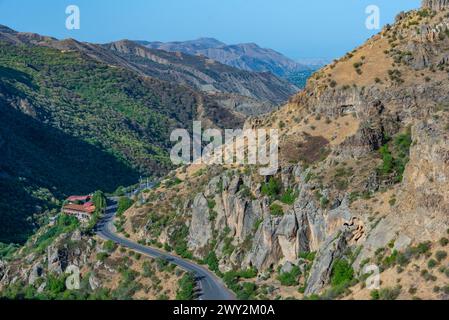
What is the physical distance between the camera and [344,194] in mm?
57656

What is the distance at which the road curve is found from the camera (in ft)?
192

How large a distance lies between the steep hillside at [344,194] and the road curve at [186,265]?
1.05 m

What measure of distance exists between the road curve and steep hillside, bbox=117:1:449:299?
105 cm

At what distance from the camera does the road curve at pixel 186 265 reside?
192ft

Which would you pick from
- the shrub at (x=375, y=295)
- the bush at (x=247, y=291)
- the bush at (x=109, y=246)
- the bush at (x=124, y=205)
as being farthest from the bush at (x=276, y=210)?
the bush at (x=124, y=205)

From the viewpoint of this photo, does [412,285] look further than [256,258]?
No

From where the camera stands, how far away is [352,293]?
44.8m

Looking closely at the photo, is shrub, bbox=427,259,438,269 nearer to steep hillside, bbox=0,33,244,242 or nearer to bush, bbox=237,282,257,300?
bush, bbox=237,282,257,300

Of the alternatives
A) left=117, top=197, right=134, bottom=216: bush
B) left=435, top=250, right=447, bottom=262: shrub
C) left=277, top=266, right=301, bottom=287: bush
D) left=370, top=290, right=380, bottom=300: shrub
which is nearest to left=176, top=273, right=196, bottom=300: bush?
left=277, top=266, right=301, bottom=287: bush

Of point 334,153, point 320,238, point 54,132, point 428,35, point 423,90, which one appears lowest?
point 320,238

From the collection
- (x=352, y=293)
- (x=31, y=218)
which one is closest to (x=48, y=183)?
(x=31, y=218)
